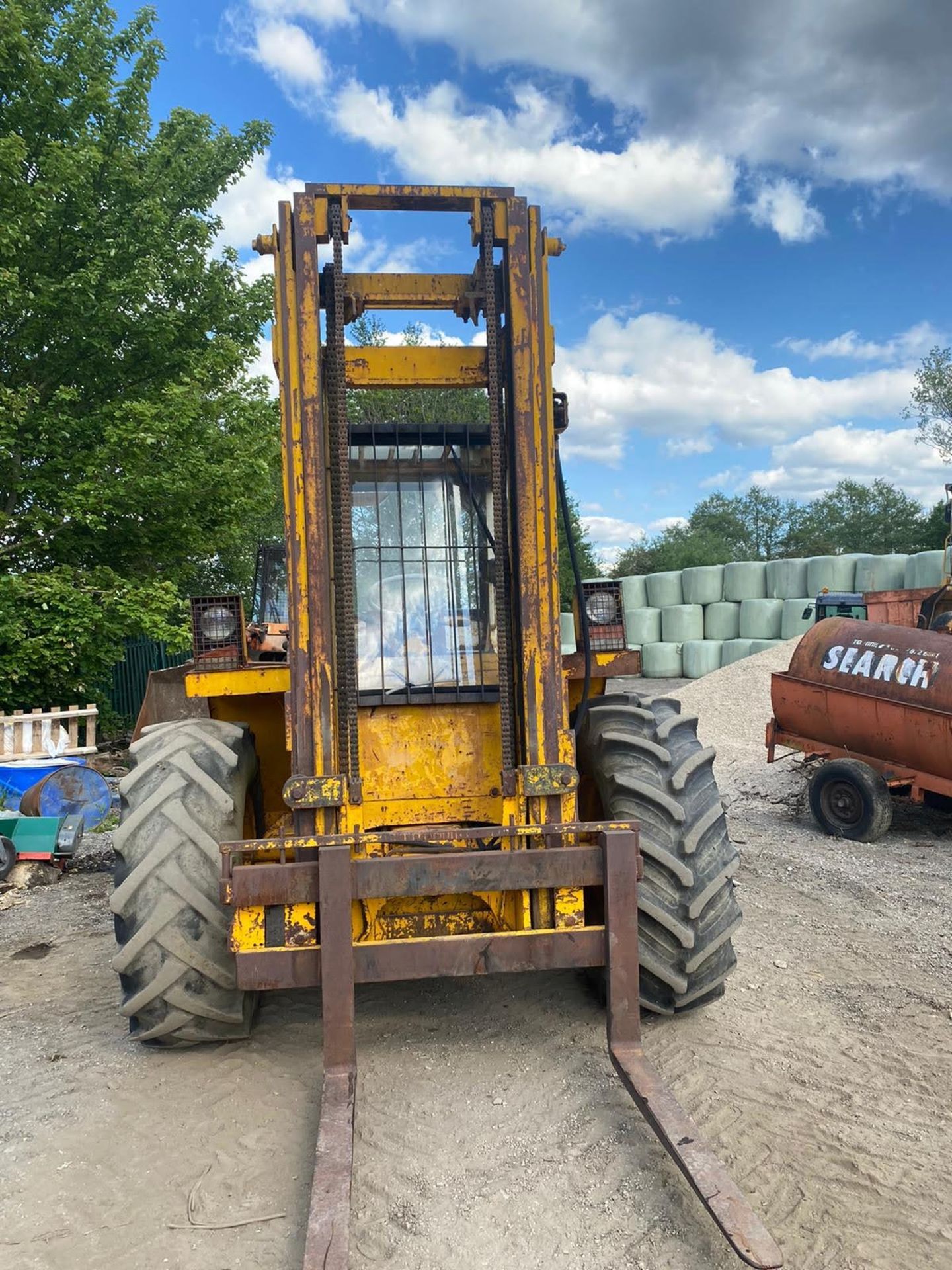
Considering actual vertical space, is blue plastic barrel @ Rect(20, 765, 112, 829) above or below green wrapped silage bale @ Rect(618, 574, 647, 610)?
below

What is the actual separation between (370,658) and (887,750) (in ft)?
22.0

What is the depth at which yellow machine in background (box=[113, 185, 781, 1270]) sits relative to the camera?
148 inches

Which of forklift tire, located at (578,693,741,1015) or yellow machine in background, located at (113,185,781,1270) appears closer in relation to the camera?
yellow machine in background, located at (113,185,781,1270)

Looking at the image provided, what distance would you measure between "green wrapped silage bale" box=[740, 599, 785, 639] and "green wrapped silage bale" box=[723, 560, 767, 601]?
13.1 inches

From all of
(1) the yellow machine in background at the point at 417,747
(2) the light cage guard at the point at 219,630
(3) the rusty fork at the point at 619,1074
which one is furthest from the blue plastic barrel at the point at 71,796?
(3) the rusty fork at the point at 619,1074

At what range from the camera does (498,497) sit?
398cm

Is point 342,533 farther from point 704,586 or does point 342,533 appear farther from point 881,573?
point 704,586

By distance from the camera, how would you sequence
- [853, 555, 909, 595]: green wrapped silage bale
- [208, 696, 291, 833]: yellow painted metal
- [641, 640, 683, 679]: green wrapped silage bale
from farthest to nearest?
[641, 640, 683, 679]: green wrapped silage bale < [853, 555, 909, 595]: green wrapped silage bale < [208, 696, 291, 833]: yellow painted metal

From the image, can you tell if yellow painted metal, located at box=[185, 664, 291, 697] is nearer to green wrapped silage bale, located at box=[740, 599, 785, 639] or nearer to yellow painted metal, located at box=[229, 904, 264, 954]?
yellow painted metal, located at box=[229, 904, 264, 954]

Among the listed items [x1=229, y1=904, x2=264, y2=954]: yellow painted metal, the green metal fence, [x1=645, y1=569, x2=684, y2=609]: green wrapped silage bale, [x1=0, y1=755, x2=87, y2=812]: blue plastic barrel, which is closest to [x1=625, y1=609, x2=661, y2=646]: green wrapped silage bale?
[x1=645, y1=569, x2=684, y2=609]: green wrapped silage bale

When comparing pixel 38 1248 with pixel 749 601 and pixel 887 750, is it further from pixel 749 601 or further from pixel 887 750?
pixel 749 601

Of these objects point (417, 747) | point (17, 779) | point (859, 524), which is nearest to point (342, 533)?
point (417, 747)

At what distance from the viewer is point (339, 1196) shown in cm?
288

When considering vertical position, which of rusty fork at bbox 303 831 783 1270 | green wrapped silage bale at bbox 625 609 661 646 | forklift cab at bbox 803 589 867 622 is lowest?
rusty fork at bbox 303 831 783 1270
